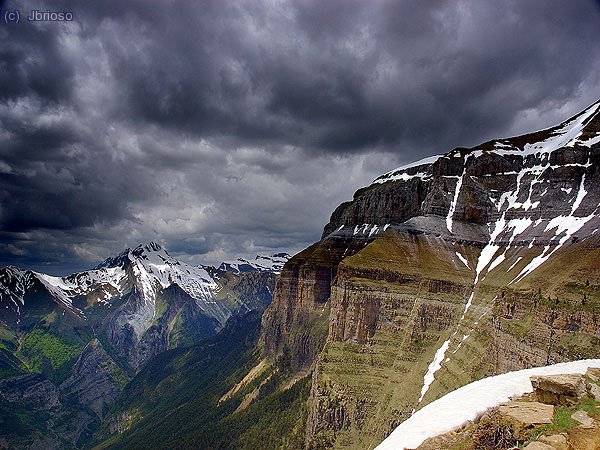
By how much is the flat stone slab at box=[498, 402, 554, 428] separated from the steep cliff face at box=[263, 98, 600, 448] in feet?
194

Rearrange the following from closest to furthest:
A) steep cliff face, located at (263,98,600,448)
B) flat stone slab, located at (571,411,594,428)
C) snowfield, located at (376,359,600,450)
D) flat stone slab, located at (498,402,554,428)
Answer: flat stone slab, located at (571,411,594,428) → flat stone slab, located at (498,402,554,428) → snowfield, located at (376,359,600,450) → steep cliff face, located at (263,98,600,448)

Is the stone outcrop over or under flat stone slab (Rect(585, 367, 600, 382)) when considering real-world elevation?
under

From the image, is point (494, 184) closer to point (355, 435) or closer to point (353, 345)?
point (353, 345)

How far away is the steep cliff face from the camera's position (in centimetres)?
8544

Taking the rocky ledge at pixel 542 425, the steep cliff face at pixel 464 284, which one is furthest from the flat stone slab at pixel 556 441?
the steep cliff face at pixel 464 284

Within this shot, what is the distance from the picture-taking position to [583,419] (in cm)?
1647

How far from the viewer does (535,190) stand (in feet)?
497

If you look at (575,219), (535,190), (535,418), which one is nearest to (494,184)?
(535,190)

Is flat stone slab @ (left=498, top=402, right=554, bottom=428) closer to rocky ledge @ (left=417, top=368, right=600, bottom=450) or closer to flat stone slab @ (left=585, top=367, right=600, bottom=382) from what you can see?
rocky ledge @ (left=417, top=368, right=600, bottom=450)

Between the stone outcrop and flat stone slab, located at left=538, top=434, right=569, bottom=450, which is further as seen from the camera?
the stone outcrop

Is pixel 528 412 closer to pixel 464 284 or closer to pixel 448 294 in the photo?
pixel 448 294

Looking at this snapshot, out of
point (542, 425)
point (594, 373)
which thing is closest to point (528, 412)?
point (542, 425)

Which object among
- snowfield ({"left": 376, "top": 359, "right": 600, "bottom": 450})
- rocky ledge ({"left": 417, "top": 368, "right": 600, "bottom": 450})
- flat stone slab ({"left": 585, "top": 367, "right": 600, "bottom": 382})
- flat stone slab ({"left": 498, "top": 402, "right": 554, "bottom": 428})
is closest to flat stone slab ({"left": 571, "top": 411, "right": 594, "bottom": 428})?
rocky ledge ({"left": 417, "top": 368, "right": 600, "bottom": 450})

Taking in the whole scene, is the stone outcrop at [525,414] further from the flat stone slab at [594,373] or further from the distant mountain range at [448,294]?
the distant mountain range at [448,294]
